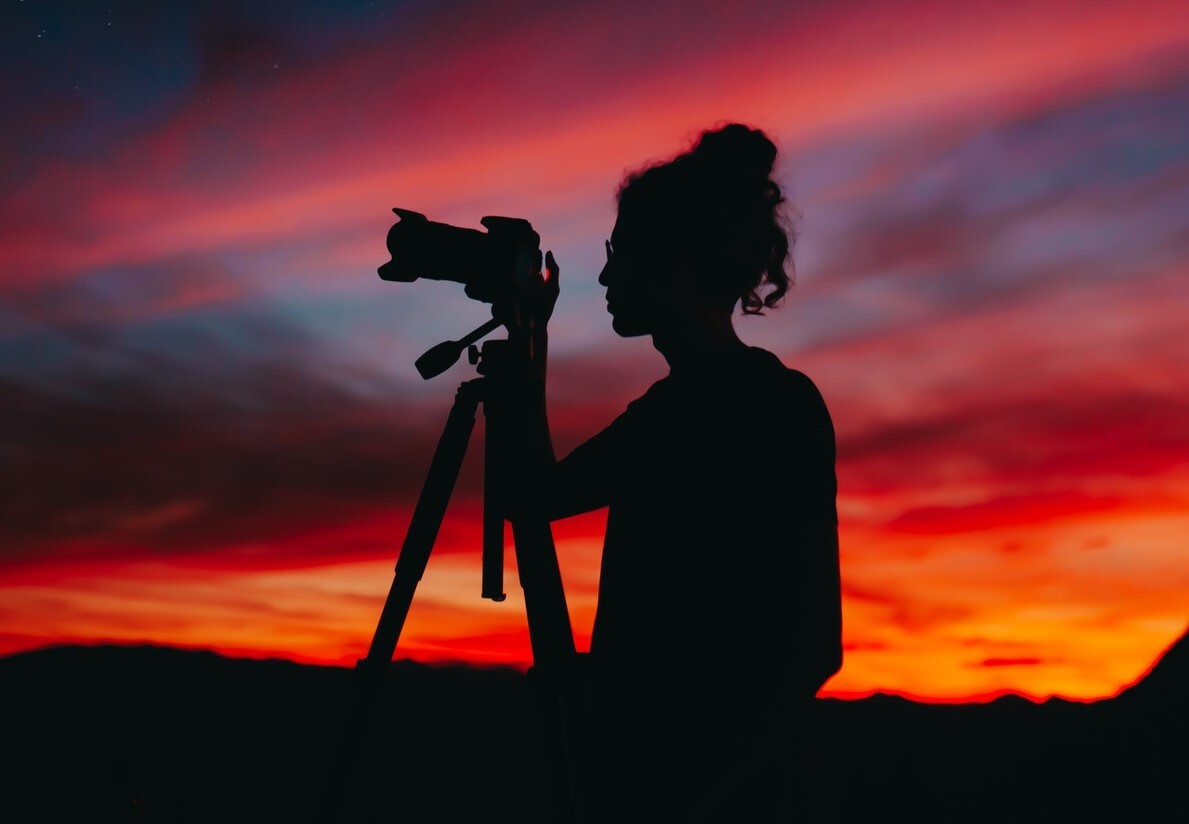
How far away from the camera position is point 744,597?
2.65 meters

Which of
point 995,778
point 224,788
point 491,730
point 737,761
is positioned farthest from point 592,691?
point 995,778

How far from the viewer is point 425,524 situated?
3.21 m

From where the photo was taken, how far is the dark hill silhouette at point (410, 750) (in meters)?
7.54

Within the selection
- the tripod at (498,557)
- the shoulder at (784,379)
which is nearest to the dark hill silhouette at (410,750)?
the tripod at (498,557)

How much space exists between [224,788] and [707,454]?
6.51 m

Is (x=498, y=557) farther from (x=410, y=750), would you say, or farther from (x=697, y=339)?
(x=410, y=750)

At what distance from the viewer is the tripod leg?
10.1 feet

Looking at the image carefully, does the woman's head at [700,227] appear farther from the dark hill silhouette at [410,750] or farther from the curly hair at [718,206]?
the dark hill silhouette at [410,750]

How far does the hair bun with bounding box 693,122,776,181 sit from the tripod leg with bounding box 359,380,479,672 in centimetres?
109

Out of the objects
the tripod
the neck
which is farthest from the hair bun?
the tripod

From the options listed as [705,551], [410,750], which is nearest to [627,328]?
[705,551]

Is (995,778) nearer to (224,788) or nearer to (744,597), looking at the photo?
(224,788)

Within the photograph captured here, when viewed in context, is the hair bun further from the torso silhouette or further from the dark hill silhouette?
the dark hill silhouette

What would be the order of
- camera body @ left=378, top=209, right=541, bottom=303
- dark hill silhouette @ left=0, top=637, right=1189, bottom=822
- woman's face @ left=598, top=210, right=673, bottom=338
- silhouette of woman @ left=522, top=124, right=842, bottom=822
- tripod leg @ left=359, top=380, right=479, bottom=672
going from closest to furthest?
1. silhouette of woman @ left=522, top=124, right=842, bottom=822
2. tripod leg @ left=359, top=380, right=479, bottom=672
3. woman's face @ left=598, top=210, right=673, bottom=338
4. camera body @ left=378, top=209, right=541, bottom=303
5. dark hill silhouette @ left=0, top=637, right=1189, bottom=822
